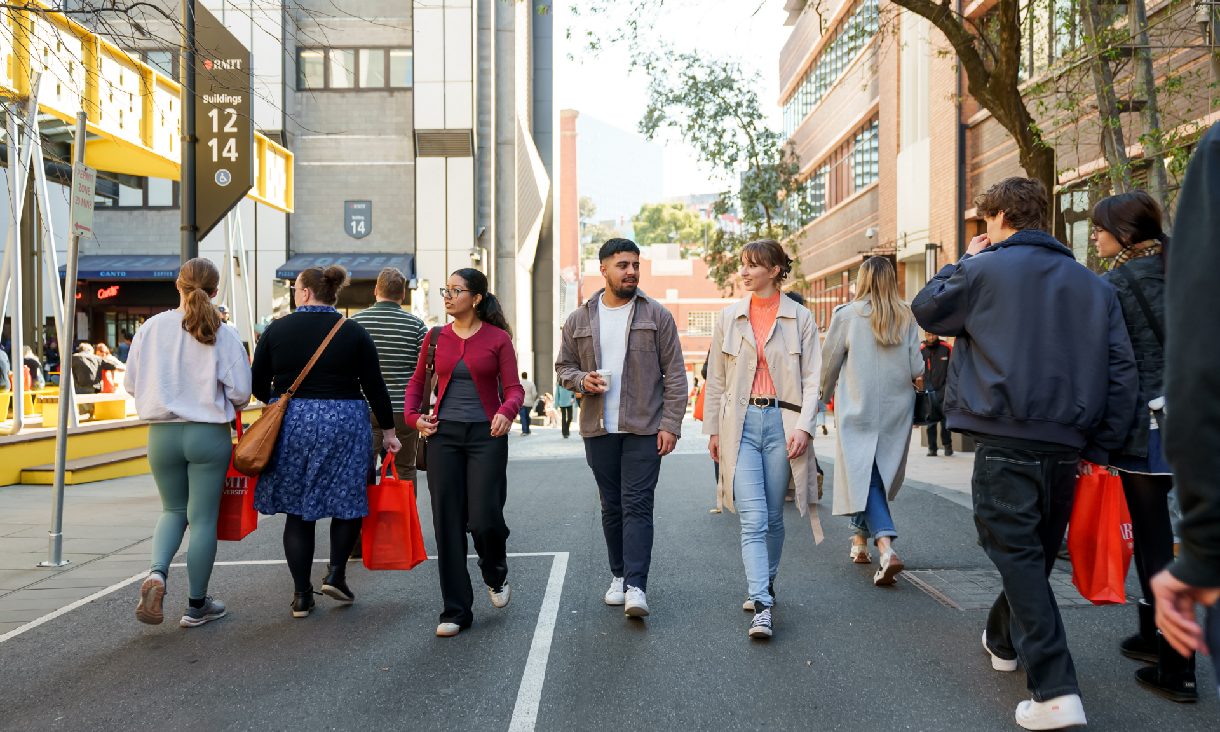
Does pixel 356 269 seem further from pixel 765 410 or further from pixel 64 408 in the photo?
pixel 765 410

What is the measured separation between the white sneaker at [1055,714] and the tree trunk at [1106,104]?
6292mm

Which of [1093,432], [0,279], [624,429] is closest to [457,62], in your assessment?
[0,279]

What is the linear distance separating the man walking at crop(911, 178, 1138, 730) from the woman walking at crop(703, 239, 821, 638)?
1.44m

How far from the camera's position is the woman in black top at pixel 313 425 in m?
5.62

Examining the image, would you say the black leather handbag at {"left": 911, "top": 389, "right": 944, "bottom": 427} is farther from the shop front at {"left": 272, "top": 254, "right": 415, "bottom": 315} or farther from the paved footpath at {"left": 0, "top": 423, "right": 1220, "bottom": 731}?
the shop front at {"left": 272, "top": 254, "right": 415, "bottom": 315}

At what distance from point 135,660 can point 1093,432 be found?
4.29m

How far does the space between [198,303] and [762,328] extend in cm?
292

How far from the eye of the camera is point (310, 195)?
3041cm

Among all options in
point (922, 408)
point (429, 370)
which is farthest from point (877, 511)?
point (429, 370)

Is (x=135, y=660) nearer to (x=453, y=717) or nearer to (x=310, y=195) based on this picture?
(x=453, y=717)

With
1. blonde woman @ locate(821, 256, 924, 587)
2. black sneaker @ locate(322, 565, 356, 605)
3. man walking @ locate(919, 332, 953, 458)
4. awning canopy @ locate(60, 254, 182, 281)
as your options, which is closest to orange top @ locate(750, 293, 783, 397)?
blonde woman @ locate(821, 256, 924, 587)

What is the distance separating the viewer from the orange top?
18.3 ft

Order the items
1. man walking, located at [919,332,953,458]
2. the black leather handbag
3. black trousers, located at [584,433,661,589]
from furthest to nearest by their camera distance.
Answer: man walking, located at [919,332,953,458]
the black leather handbag
black trousers, located at [584,433,661,589]

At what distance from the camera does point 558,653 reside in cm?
495
